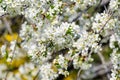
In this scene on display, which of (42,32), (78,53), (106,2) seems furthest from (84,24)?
(78,53)

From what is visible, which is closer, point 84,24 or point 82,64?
point 82,64

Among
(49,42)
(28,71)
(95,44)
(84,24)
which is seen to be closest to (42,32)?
(49,42)

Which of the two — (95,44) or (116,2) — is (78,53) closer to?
(95,44)

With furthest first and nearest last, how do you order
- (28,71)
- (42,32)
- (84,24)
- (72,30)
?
(28,71) → (84,24) → (42,32) → (72,30)

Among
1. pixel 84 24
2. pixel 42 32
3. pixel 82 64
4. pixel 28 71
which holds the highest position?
pixel 28 71

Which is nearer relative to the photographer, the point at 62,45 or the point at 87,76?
the point at 62,45

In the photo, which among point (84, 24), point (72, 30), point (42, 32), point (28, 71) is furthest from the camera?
point (28, 71)

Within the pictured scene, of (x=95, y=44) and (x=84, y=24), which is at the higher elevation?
(x=84, y=24)

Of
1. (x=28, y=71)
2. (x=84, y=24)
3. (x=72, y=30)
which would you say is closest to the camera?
(x=72, y=30)

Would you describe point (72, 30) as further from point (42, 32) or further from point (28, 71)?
point (28, 71)
